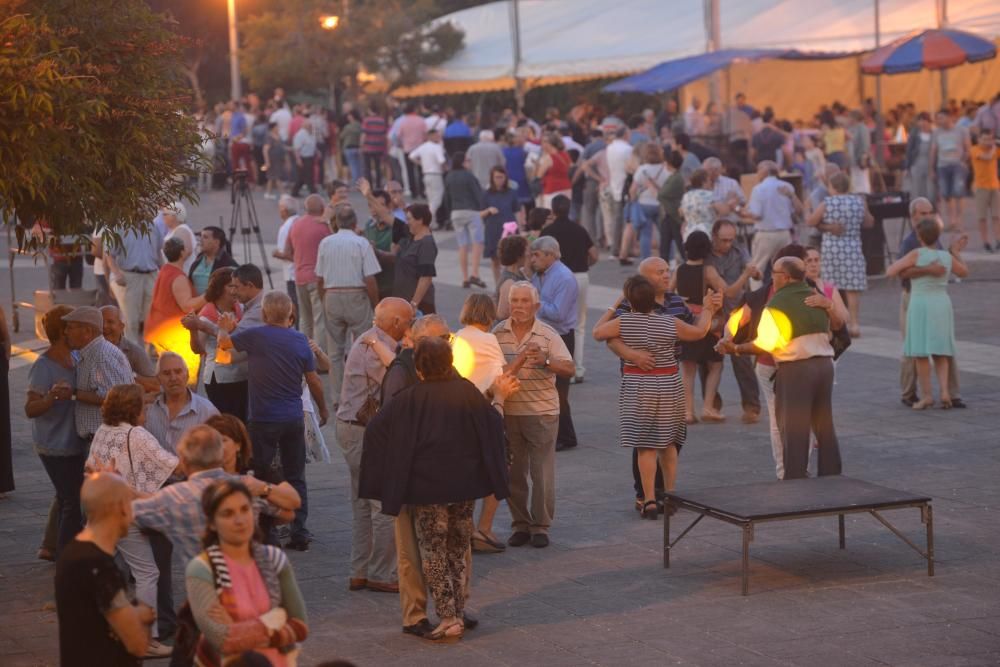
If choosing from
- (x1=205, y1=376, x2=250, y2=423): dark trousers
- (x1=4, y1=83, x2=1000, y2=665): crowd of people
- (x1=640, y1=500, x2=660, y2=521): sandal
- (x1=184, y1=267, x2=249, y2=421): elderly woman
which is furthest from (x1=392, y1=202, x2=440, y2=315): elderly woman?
(x1=640, y1=500, x2=660, y2=521): sandal

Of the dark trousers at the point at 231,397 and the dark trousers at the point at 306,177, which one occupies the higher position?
the dark trousers at the point at 306,177

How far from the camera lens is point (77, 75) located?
8086 millimetres

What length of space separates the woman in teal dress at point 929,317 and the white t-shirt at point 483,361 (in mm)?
5620

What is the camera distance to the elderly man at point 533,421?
10250mm

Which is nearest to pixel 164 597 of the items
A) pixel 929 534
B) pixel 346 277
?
pixel 929 534

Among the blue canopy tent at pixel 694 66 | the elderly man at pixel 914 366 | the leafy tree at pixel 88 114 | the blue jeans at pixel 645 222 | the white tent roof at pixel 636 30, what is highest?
the white tent roof at pixel 636 30

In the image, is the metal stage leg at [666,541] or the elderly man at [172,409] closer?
the elderly man at [172,409]

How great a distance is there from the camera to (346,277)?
14.6 m

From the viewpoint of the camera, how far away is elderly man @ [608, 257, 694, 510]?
10680mm

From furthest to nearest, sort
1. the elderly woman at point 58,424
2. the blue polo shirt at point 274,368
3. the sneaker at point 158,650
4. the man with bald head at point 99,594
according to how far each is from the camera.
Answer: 1. the blue polo shirt at point 274,368
2. the elderly woman at point 58,424
3. the sneaker at point 158,650
4. the man with bald head at point 99,594

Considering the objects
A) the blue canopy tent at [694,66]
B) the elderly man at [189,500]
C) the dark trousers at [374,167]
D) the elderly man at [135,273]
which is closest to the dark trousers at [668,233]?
the elderly man at [135,273]

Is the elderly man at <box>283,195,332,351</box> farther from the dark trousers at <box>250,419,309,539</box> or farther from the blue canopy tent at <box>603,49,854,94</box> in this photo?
the blue canopy tent at <box>603,49,854,94</box>

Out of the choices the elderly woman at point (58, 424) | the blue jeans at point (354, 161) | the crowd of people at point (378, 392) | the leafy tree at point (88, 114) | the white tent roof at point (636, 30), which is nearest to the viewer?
the crowd of people at point (378, 392)

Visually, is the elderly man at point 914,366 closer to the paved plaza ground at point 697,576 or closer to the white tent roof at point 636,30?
the paved plaza ground at point 697,576
